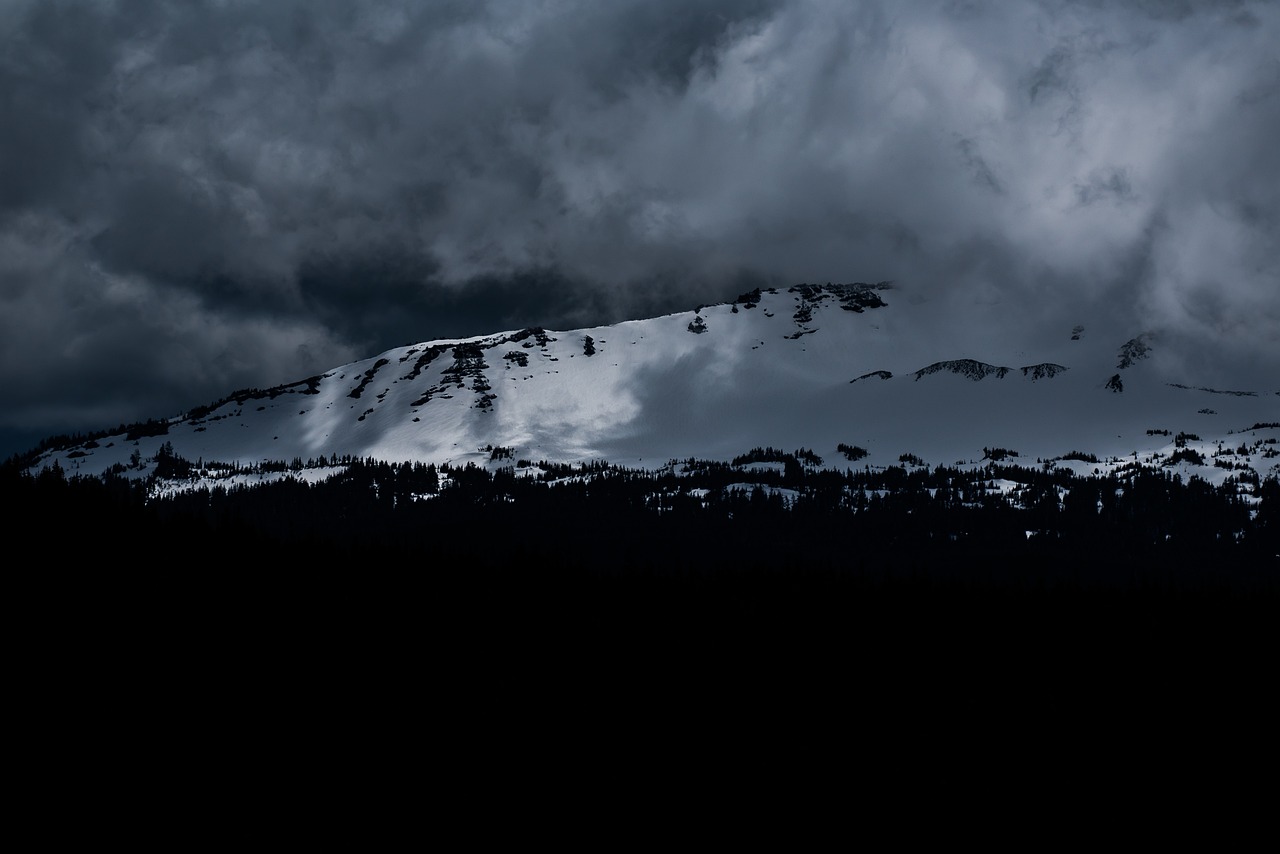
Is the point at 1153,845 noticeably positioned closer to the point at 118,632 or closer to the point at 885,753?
the point at 885,753

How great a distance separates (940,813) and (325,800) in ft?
217

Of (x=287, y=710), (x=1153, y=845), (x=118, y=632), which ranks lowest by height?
(x=1153, y=845)

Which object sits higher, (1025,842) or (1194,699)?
(1194,699)

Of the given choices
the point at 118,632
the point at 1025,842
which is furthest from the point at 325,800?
the point at 1025,842

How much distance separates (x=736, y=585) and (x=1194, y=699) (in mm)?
71069

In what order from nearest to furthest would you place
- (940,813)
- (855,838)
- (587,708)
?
(855,838), (940,813), (587,708)

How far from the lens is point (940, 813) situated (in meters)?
99.5

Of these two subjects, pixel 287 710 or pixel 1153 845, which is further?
pixel 287 710

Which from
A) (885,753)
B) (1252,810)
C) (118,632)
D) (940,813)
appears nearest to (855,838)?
(940,813)

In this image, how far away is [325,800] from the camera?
97.4 m

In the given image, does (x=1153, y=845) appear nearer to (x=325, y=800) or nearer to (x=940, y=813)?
(x=940, y=813)

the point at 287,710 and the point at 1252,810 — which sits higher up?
the point at 287,710

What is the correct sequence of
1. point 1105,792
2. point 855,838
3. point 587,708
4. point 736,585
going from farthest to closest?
point 736,585 < point 587,708 < point 1105,792 < point 855,838

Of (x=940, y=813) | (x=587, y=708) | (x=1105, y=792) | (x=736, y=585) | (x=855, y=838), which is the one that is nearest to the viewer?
(x=855, y=838)
